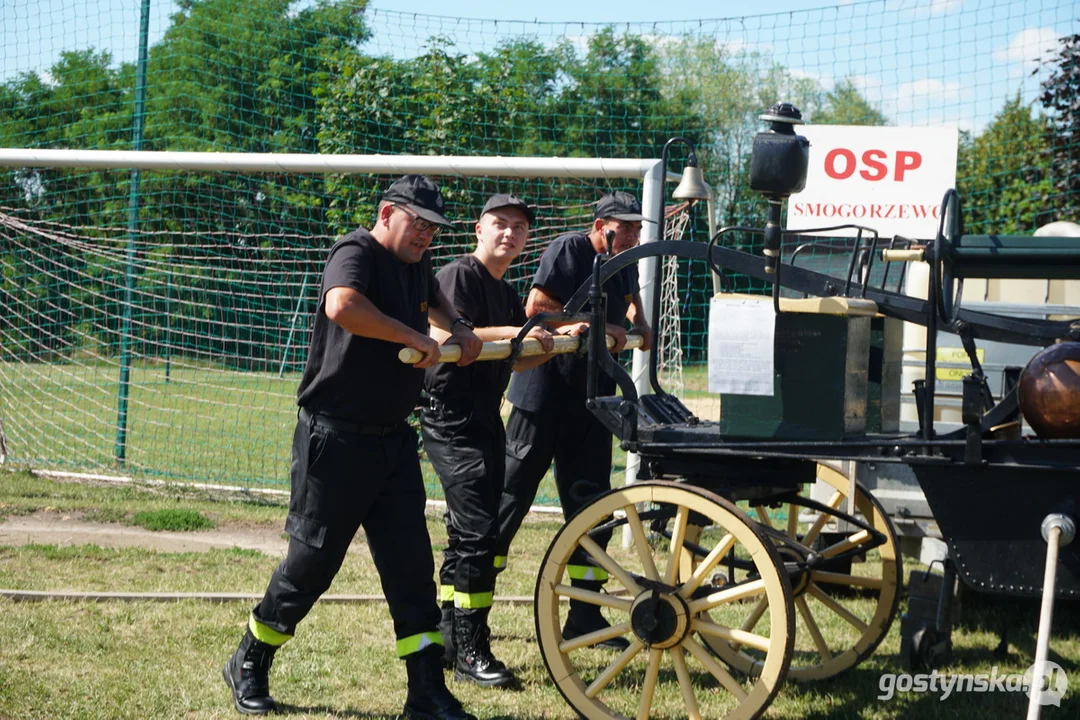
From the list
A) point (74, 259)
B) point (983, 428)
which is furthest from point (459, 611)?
point (74, 259)

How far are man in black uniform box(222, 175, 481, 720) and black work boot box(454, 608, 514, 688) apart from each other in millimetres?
558

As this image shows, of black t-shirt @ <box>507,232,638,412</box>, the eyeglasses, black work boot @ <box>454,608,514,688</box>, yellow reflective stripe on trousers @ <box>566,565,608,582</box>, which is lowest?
black work boot @ <box>454,608,514,688</box>

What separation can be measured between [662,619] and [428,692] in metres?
0.89

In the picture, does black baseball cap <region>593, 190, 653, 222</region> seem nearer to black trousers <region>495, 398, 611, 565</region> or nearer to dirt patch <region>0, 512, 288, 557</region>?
black trousers <region>495, 398, 611, 565</region>

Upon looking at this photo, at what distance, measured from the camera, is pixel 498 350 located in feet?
14.3

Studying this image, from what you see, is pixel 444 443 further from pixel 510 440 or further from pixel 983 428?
pixel 983 428

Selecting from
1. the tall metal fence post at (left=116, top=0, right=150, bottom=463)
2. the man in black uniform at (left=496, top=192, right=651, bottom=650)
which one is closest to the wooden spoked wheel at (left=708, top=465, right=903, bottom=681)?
the man in black uniform at (left=496, top=192, right=651, bottom=650)

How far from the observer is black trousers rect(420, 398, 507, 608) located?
4.79m

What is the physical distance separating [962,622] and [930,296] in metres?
2.87

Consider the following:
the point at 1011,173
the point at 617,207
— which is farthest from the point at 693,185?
the point at 1011,173

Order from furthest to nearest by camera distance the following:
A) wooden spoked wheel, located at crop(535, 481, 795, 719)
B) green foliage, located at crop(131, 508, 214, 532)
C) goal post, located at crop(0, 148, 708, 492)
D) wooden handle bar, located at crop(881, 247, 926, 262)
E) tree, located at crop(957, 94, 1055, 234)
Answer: tree, located at crop(957, 94, 1055, 234)
goal post, located at crop(0, 148, 708, 492)
green foliage, located at crop(131, 508, 214, 532)
wooden handle bar, located at crop(881, 247, 926, 262)
wooden spoked wheel, located at crop(535, 481, 795, 719)

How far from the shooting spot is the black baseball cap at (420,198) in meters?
4.18

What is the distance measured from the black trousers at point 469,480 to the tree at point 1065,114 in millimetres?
10147

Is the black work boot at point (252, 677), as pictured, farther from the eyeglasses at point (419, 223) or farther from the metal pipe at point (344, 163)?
the metal pipe at point (344, 163)
